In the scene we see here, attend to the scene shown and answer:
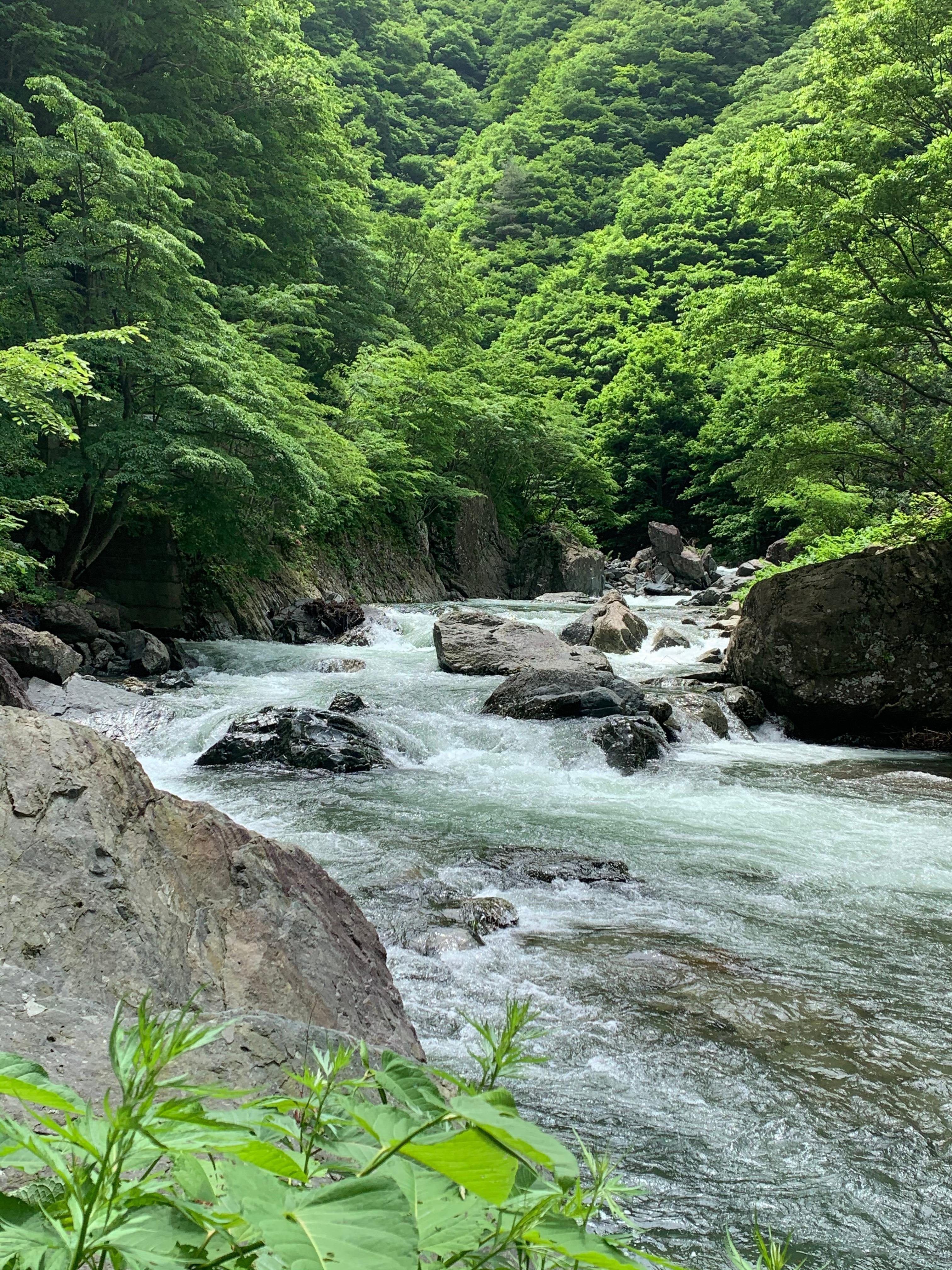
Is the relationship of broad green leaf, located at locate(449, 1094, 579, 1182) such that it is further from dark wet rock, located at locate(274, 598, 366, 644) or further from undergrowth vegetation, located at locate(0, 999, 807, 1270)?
dark wet rock, located at locate(274, 598, 366, 644)

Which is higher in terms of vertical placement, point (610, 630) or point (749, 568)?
point (749, 568)

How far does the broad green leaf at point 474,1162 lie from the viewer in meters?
0.52

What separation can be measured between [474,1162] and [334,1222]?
93 mm

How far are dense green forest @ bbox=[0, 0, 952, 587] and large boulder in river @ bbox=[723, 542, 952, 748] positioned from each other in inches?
50.1

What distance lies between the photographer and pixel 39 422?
31.5 feet

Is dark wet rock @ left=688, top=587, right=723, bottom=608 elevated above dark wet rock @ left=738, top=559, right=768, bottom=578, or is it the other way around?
dark wet rock @ left=738, top=559, right=768, bottom=578

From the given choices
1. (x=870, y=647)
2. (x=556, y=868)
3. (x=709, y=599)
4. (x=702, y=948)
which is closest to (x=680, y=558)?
(x=709, y=599)

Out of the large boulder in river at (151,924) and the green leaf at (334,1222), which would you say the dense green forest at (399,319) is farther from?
the green leaf at (334,1222)

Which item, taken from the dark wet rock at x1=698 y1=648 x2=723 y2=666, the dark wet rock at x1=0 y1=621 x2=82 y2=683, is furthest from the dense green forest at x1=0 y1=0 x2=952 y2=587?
the dark wet rock at x1=698 y1=648 x2=723 y2=666

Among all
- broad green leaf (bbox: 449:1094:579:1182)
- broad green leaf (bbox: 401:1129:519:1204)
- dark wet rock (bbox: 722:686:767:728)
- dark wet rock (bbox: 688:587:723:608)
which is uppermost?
dark wet rock (bbox: 688:587:723:608)

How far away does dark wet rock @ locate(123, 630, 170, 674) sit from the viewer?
1220cm

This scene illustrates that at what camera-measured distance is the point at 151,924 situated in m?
2.65

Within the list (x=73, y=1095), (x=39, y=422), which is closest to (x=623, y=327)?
(x=39, y=422)

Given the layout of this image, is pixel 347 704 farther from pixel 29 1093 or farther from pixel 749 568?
pixel 749 568
